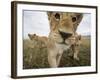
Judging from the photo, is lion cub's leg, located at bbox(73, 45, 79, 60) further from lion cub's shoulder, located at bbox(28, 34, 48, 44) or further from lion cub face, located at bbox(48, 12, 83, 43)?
lion cub's shoulder, located at bbox(28, 34, 48, 44)

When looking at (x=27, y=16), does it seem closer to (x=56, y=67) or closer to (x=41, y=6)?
(x=41, y=6)

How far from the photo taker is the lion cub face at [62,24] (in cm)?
222

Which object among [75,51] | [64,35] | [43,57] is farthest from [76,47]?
[43,57]

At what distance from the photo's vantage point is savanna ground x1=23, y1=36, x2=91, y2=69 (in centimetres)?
212

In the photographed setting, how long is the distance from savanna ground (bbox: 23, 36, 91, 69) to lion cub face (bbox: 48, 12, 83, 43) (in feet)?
0.47

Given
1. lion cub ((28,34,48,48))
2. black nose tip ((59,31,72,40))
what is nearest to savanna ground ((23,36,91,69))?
lion cub ((28,34,48,48))

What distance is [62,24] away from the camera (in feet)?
7.42

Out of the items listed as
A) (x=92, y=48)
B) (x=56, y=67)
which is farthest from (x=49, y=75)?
(x=92, y=48)

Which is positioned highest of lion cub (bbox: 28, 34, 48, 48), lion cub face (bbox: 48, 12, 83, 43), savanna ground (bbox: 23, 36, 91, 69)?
lion cub face (bbox: 48, 12, 83, 43)

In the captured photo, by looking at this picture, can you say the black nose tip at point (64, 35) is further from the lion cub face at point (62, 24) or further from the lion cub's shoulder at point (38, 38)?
the lion cub's shoulder at point (38, 38)

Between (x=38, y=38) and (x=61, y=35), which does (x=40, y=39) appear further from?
(x=61, y=35)

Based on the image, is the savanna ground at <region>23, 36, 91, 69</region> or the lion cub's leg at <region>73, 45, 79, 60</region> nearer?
the savanna ground at <region>23, 36, 91, 69</region>

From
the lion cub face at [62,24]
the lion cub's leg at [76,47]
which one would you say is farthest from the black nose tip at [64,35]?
the lion cub's leg at [76,47]

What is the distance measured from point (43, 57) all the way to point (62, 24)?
35cm
